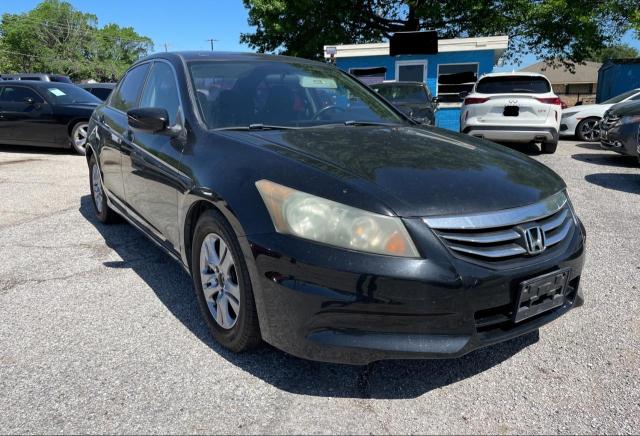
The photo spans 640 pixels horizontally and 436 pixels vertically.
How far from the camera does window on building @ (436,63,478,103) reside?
49.6 feet

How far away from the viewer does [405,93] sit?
35.8 feet

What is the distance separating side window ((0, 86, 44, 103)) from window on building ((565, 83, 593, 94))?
5393cm

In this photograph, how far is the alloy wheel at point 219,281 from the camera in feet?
7.96

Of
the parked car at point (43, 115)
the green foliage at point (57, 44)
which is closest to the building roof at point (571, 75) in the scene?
the parked car at point (43, 115)

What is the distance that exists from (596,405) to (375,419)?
3.18 feet

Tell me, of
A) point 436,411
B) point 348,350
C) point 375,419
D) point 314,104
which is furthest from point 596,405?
point 314,104

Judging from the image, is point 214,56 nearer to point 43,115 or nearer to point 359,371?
point 359,371

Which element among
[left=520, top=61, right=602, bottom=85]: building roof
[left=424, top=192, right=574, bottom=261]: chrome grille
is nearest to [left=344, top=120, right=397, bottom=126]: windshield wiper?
[left=424, top=192, right=574, bottom=261]: chrome grille

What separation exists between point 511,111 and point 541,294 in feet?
25.7

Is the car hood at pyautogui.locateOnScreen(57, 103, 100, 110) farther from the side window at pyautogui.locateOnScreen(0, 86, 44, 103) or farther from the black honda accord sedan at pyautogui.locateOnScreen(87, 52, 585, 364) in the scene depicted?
the black honda accord sedan at pyautogui.locateOnScreen(87, 52, 585, 364)

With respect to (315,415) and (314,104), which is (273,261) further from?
(314,104)

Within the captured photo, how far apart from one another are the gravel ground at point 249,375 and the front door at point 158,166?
1.70 feet

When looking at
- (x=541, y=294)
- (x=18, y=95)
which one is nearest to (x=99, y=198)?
(x=541, y=294)

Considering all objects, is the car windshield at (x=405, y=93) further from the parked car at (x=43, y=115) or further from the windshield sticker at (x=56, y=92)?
the windshield sticker at (x=56, y=92)
